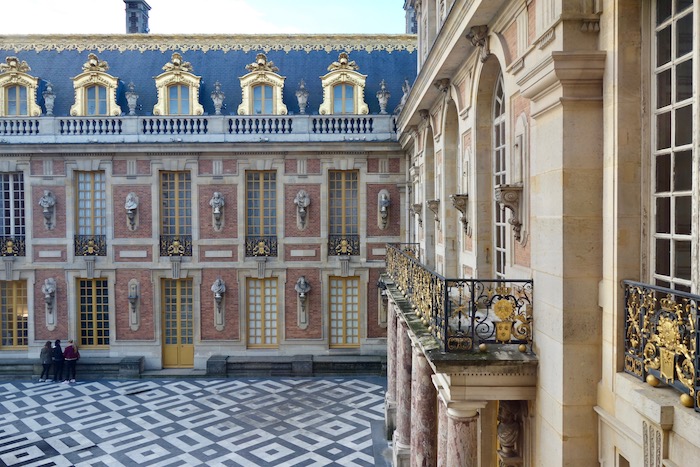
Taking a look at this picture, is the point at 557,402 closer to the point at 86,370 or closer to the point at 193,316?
the point at 193,316

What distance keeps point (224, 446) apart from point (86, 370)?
825cm

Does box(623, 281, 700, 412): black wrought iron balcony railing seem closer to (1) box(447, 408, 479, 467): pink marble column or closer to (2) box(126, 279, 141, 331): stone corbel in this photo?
(1) box(447, 408, 479, 467): pink marble column

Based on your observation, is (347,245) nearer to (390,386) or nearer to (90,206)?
(390,386)

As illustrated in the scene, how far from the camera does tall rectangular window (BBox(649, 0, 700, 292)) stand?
11.9 feet

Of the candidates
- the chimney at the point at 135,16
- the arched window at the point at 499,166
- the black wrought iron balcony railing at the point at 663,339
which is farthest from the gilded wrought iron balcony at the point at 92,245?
the black wrought iron balcony railing at the point at 663,339

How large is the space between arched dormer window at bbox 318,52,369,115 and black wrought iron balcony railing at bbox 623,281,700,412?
16.3 meters

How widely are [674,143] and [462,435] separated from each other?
332 cm

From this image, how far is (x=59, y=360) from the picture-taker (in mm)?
18406

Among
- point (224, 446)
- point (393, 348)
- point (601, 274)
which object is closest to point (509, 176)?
point (601, 274)

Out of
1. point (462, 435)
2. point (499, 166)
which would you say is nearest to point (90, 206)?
point (499, 166)

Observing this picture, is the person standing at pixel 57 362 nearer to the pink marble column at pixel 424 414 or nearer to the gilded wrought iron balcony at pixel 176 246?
the gilded wrought iron balcony at pixel 176 246

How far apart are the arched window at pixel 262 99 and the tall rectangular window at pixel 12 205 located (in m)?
8.57

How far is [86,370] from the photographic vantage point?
61.7 feet

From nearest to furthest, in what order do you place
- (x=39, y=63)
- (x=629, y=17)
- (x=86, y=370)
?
(x=629, y=17), (x=86, y=370), (x=39, y=63)
